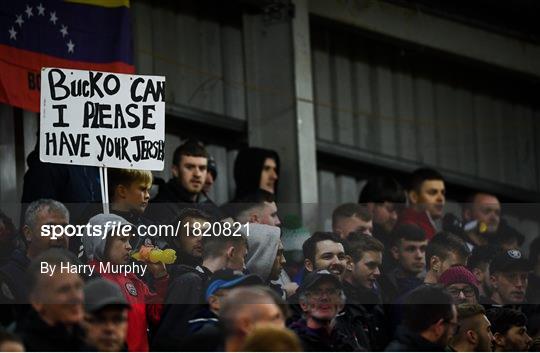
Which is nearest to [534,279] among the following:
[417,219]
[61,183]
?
[417,219]

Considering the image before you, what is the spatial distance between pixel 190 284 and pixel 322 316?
29.4 inches

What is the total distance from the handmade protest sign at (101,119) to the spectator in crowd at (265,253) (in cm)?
76

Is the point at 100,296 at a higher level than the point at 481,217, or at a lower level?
lower

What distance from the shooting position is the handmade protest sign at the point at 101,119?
35.4ft

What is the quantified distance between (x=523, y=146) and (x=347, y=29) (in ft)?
8.58

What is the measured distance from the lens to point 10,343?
8336 mm

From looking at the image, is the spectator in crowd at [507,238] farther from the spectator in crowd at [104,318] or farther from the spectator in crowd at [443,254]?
the spectator in crowd at [104,318]

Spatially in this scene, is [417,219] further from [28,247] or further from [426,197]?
[28,247]

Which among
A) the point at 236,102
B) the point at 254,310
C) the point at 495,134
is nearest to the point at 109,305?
the point at 254,310

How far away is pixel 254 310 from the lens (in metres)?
8.84

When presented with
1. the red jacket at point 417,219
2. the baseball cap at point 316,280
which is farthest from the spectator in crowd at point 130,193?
the red jacket at point 417,219

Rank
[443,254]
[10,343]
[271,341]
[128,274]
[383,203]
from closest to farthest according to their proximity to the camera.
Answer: [271,341] < [10,343] < [128,274] < [443,254] < [383,203]

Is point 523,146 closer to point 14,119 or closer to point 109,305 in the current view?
point 14,119

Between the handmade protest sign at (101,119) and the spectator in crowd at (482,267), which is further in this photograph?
the spectator in crowd at (482,267)
